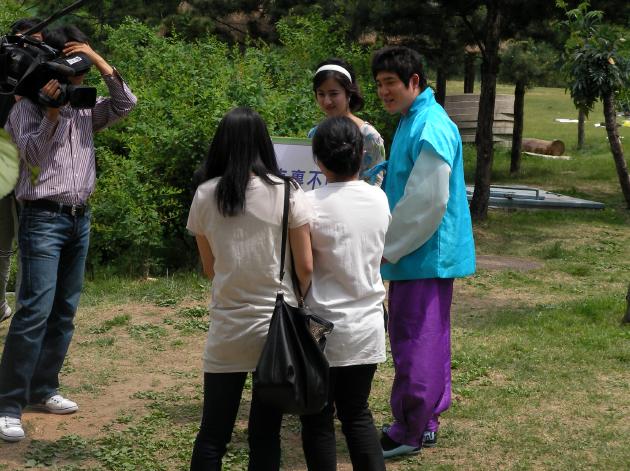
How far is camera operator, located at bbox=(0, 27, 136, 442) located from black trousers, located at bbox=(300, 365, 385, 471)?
4.48ft

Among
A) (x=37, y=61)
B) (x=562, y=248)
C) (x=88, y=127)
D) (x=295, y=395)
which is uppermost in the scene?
(x=37, y=61)

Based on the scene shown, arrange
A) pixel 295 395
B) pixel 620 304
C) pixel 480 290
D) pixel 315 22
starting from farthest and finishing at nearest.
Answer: pixel 315 22 < pixel 480 290 < pixel 620 304 < pixel 295 395

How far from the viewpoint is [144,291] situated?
7.04 m

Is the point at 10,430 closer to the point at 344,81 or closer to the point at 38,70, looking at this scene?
the point at 38,70

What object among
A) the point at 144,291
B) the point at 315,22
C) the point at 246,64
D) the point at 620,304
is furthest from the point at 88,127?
the point at 315,22

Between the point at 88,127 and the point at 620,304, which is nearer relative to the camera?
the point at 88,127

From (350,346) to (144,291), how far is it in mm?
4125

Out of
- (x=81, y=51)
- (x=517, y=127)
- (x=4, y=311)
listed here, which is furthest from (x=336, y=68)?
(x=517, y=127)

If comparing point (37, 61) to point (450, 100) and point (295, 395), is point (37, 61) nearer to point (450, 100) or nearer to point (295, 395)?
point (295, 395)

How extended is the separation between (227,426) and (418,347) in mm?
1001

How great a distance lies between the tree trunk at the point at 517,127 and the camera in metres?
15.3

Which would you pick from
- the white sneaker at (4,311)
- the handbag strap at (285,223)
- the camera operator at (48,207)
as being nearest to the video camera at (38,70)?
the camera operator at (48,207)

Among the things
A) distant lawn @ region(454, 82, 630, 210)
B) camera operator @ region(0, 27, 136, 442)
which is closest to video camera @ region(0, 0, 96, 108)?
camera operator @ region(0, 27, 136, 442)

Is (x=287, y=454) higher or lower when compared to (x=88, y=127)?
lower
